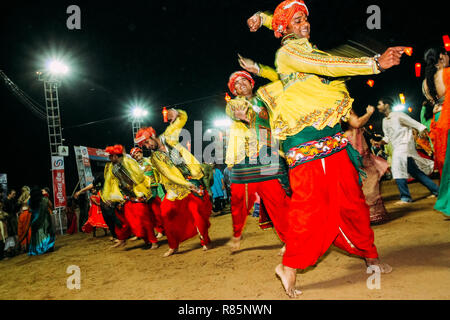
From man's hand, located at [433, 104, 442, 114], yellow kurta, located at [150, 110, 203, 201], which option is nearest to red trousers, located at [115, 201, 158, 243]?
yellow kurta, located at [150, 110, 203, 201]

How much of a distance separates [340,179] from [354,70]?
778 mm

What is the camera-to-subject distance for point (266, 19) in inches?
104

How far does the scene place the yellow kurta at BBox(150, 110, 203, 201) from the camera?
15.0 feet

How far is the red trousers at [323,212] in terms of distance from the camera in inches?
84.4

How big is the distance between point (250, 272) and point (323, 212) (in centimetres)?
127

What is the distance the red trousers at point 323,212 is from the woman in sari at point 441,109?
1.54 m

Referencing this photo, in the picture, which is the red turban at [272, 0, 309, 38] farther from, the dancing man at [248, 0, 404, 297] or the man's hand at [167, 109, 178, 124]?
the man's hand at [167, 109, 178, 124]

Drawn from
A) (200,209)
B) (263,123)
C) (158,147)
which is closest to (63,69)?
(158,147)

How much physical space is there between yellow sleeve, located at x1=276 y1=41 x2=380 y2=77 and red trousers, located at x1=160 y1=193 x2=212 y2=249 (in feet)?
9.70

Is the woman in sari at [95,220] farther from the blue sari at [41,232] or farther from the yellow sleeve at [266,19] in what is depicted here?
the yellow sleeve at [266,19]


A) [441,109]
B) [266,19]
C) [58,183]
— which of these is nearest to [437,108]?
[441,109]

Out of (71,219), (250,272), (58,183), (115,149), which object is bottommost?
(71,219)

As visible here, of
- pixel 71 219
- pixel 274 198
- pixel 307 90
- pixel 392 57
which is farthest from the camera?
pixel 71 219

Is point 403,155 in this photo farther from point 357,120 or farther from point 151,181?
point 151,181
